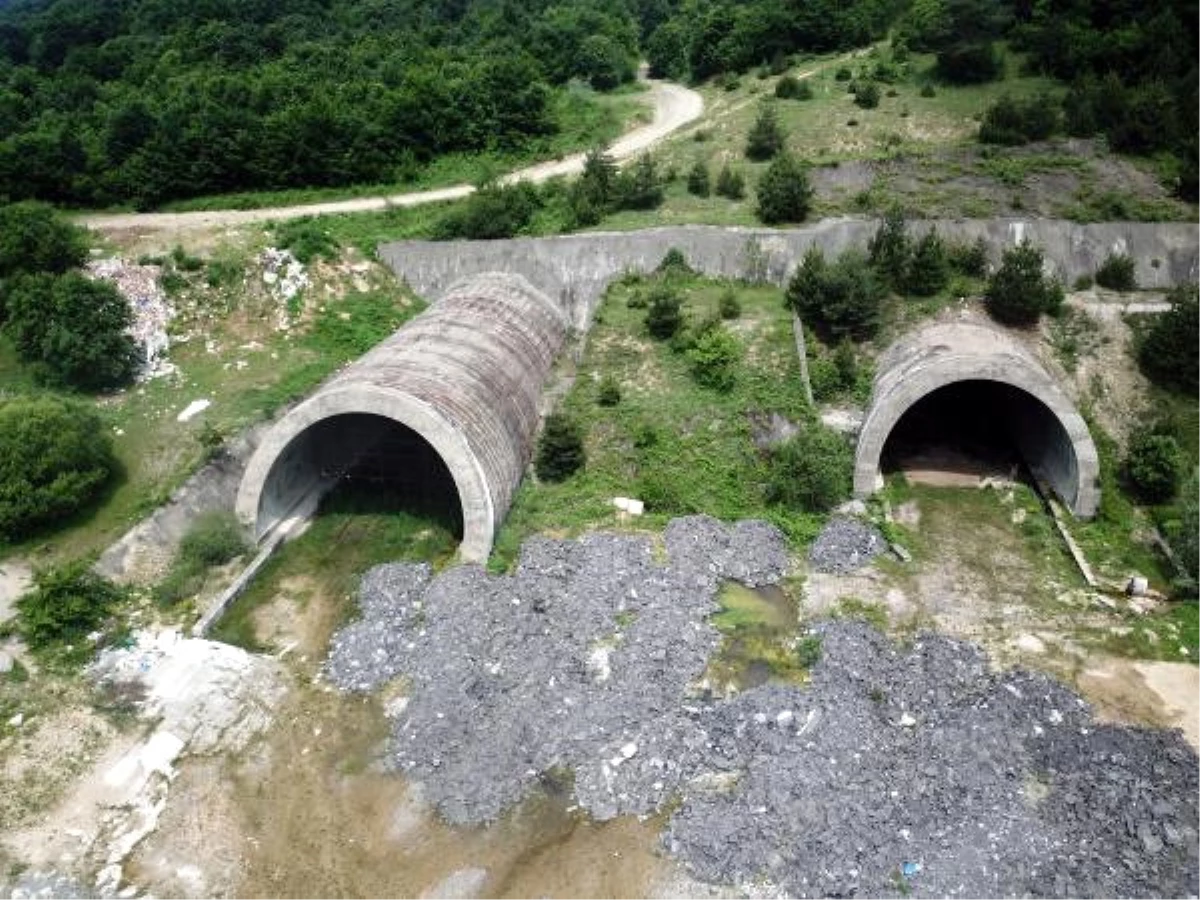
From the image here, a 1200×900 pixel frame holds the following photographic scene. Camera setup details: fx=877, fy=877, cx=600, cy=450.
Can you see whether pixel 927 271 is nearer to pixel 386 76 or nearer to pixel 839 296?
pixel 839 296

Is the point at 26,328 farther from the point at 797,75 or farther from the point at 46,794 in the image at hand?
the point at 797,75

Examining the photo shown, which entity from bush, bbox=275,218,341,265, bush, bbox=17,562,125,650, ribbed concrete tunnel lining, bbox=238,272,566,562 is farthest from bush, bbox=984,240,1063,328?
bush, bbox=17,562,125,650

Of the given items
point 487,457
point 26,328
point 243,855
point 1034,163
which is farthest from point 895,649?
point 26,328

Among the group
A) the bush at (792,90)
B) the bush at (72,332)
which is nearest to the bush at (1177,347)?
the bush at (792,90)

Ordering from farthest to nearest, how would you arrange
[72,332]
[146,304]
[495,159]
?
[495,159], [146,304], [72,332]

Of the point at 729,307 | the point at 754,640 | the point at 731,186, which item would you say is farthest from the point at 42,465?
the point at 731,186
